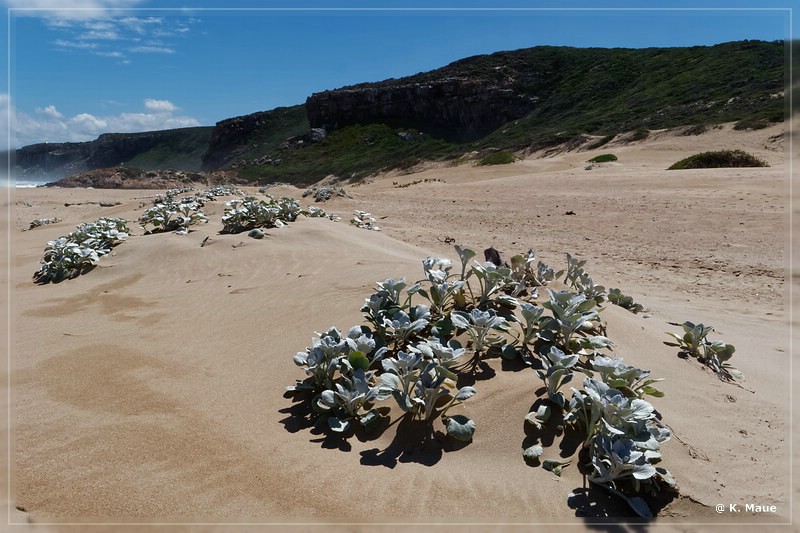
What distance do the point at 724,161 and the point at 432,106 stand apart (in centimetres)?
4879

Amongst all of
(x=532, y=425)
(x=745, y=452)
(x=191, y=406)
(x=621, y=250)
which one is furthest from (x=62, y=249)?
(x=621, y=250)

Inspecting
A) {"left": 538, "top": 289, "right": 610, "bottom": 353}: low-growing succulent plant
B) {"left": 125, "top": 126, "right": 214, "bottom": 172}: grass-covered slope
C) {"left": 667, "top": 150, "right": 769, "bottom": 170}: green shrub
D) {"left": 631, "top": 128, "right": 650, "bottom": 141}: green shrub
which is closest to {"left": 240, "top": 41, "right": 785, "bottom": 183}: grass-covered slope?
{"left": 631, "top": 128, "right": 650, "bottom": 141}: green shrub

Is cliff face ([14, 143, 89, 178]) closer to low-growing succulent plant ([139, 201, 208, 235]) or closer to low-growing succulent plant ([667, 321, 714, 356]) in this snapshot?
low-growing succulent plant ([139, 201, 208, 235])

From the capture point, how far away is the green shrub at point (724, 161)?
54.9 feet

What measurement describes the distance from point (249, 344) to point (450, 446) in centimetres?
186

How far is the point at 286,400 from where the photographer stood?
2975mm

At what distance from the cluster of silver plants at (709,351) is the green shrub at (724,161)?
16347 mm

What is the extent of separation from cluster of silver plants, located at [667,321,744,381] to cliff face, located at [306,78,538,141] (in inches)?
2167

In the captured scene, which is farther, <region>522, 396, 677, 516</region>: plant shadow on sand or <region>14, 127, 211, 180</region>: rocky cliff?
<region>14, 127, 211, 180</region>: rocky cliff

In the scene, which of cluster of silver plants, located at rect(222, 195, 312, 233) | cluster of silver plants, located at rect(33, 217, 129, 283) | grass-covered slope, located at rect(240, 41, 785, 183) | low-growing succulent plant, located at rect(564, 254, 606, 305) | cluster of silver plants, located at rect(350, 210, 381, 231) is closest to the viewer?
low-growing succulent plant, located at rect(564, 254, 606, 305)

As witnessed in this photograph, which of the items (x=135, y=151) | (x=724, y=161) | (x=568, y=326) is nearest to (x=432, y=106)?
(x=724, y=161)

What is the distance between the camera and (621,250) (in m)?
7.86

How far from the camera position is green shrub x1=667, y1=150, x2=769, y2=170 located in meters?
16.7

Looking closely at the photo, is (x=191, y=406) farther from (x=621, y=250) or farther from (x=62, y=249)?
(x=621, y=250)
